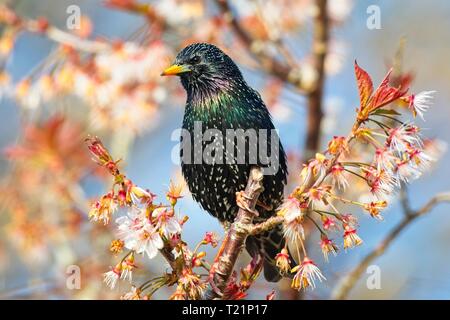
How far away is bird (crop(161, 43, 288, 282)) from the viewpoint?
3188mm

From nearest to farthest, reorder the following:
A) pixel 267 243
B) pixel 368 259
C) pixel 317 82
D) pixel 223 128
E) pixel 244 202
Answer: pixel 244 202 < pixel 223 128 < pixel 267 243 < pixel 368 259 < pixel 317 82

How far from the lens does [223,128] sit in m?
3.20

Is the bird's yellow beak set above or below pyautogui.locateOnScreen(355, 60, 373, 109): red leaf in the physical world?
above

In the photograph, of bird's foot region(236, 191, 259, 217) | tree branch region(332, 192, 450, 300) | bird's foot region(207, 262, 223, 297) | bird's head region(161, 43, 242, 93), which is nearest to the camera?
bird's foot region(207, 262, 223, 297)

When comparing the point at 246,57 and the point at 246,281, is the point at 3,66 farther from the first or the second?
the point at 246,281

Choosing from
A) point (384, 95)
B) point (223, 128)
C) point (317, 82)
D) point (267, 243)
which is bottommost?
point (267, 243)

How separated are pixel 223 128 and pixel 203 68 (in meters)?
0.38

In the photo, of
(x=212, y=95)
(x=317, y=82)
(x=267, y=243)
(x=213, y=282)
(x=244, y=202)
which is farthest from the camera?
(x=317, y=82)

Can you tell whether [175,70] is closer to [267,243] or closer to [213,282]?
[267,243]

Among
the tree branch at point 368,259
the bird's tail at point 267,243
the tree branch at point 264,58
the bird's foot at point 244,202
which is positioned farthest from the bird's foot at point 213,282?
the tree branch at point 264,58

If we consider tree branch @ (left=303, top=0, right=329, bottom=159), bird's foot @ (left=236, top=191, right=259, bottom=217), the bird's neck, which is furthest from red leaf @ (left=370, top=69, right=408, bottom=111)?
tree branch @ (left=303, top=0, right=329, bottom=159)

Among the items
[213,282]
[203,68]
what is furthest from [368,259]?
[213,282]

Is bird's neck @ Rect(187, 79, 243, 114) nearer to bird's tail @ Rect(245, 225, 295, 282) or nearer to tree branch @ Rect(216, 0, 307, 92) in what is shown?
bird's tail @ Rect(245, 225, 295, 282)
